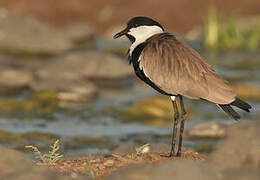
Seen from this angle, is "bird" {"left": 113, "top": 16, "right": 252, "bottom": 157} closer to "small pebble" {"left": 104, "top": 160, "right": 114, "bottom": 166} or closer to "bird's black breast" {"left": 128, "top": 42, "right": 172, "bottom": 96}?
"bird's black breast" {"left": 128, "top": 42, "right": 172, "bottom": 96}

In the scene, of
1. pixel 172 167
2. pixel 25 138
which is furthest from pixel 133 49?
pixel 25 138

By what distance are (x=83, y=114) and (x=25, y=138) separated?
1.94 metres

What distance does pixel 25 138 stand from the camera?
12.2 meters

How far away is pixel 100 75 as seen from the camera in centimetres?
1723

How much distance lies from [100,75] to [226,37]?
4545mm

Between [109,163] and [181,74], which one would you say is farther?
[181,74]

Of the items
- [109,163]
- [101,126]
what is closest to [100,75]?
[101,126]

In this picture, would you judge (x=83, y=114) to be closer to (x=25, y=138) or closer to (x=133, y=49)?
(x=25, y=138)

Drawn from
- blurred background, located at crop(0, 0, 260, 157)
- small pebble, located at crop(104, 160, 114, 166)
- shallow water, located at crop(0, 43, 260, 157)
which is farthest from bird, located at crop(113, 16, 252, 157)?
shallow water, located at crop(0, 43, 260, 157)

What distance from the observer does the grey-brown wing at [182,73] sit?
7785mm

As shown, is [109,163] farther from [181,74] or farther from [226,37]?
[226,37]

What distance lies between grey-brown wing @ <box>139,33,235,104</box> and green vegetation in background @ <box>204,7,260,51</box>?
12.3 meters

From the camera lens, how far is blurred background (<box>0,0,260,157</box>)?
12.5 m

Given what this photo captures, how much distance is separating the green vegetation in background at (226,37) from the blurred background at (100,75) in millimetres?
25
